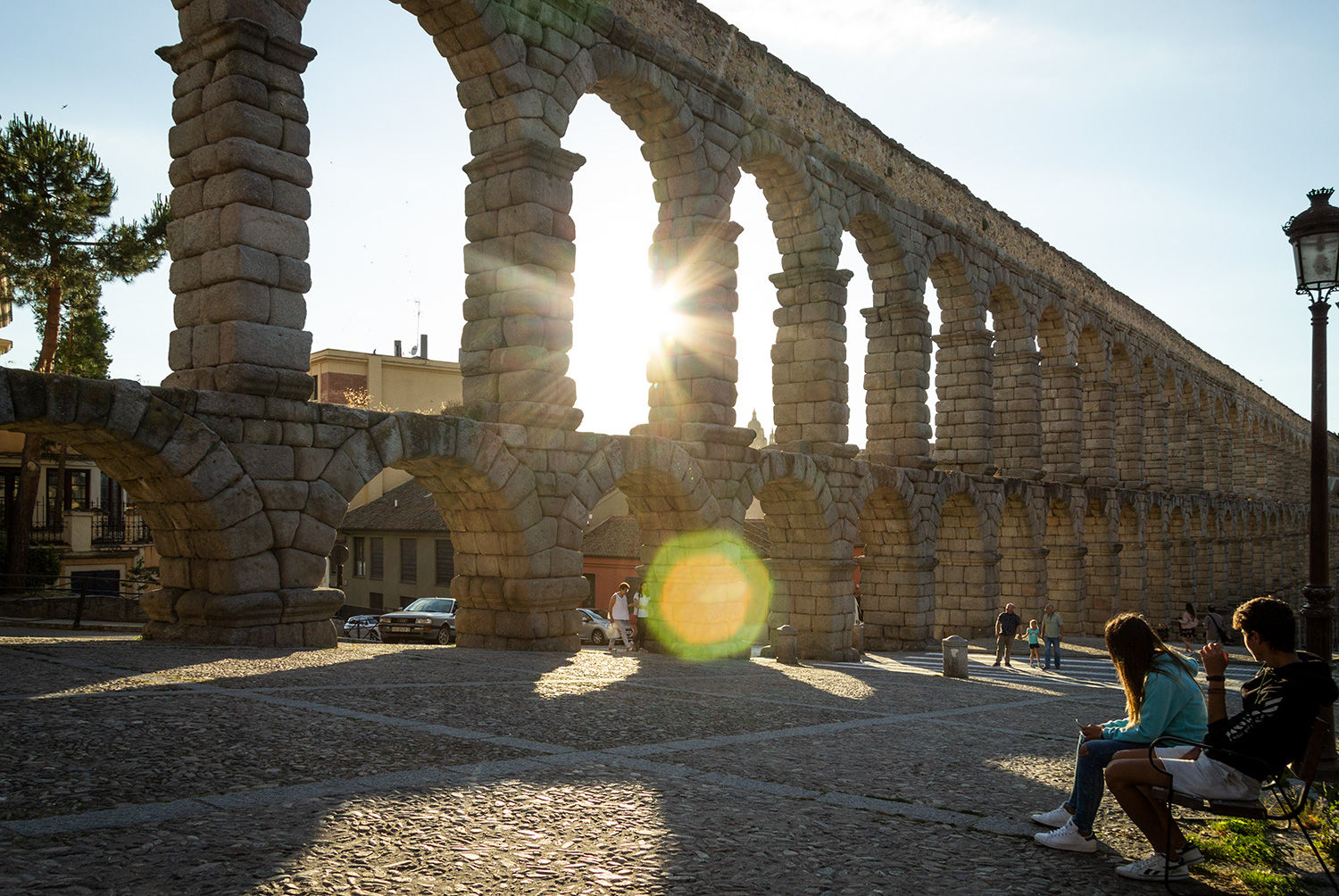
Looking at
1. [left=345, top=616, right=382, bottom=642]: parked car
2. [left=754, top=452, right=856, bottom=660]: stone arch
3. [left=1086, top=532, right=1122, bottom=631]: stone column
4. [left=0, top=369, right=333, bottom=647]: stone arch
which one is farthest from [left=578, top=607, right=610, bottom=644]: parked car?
[left=0, top=369, right=333, bottom=647]: stone arch

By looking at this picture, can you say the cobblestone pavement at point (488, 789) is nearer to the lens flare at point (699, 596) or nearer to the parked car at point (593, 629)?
the lens flare at point (699, 596)

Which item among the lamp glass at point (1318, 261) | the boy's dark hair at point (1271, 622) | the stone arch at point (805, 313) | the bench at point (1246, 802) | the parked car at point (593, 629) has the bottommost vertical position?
the parked car at point (593, 629)

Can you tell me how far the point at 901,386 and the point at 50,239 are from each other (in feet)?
60.3

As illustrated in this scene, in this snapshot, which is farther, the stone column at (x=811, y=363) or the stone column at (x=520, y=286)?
the stone column at (x=811, y=363)

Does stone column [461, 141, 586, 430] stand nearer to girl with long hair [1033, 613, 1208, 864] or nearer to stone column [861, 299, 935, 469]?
A: girl with long hair [1033, 613, 1208, 864]

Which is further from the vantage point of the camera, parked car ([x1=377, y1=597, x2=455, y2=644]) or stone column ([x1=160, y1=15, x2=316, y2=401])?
parked car ([x1=377, y1=597, x2=455, y2=644])

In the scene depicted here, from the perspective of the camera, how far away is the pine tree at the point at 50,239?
77.6 ft

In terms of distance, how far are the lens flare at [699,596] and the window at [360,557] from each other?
2291 cm

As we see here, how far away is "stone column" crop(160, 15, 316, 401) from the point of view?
10.2 metres

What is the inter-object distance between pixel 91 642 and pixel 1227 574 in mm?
43546

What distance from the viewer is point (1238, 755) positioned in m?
4.32

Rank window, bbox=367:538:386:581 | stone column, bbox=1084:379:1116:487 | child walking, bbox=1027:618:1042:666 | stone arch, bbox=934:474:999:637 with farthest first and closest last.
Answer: window, bbox=367:538:386:581, stone column, bbox=1084:379:1116:487, stone arch, bbox=934:474:999:637, child walking, bbox=1027:618:1042:666

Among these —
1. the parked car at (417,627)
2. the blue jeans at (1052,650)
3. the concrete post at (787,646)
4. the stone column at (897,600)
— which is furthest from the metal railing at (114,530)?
the blue jeans at (1052,650)

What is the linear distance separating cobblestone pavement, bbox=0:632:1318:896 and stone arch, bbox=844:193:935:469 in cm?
1247
